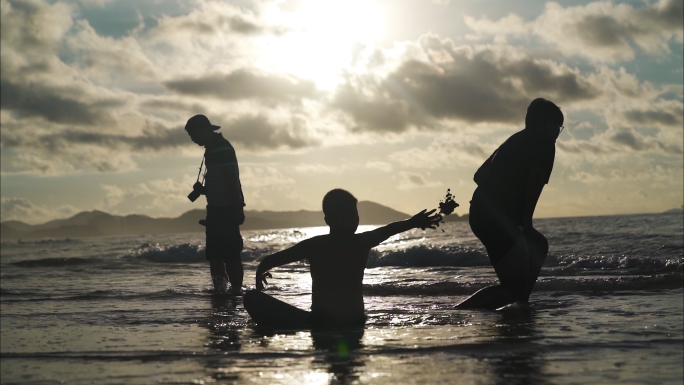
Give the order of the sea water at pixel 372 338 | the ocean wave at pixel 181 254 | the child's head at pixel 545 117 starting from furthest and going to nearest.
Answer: the ocean wave at pixel 181 254 → the child's head at pixel 545 117 → the sea water at pixel 372 338

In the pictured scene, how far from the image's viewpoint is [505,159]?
17.5ft

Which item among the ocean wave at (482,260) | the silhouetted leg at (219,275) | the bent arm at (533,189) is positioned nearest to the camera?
the bent arm at (533,189)

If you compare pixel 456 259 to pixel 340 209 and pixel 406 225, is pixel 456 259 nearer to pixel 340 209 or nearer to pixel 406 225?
pixel 406 225

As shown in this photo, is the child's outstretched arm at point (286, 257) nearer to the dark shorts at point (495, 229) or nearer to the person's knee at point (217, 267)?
the dark shorts at point (495, 229)

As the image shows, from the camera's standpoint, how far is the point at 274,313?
4.66m

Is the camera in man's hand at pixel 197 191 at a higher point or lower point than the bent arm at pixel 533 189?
higher

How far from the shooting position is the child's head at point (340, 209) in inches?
162

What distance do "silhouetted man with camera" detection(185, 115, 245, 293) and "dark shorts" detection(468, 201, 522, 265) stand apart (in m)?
3.06

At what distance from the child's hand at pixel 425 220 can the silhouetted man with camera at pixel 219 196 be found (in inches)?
137

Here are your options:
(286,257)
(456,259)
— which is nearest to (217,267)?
(286,257)

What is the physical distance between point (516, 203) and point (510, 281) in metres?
0.66

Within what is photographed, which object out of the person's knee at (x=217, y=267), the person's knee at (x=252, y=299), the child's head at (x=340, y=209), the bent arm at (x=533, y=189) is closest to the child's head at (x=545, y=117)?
the bent arm at (x=533, y=189)

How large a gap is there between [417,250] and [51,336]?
A: 10.7 m

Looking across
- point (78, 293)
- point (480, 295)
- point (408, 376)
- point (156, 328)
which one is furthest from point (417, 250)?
point (408, 376)
